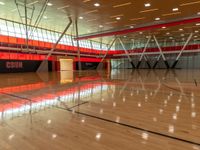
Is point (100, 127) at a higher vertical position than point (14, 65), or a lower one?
lower

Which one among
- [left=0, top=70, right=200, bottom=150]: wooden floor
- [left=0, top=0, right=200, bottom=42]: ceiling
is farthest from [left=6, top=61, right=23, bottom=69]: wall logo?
[left=0, top=70, right=200, bottom=150]: wooden floor

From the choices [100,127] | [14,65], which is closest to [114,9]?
[14,65]

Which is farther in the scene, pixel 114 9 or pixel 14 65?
pixel 14 65

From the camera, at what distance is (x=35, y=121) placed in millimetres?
4078

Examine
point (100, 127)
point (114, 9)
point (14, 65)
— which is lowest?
point (100, 127)

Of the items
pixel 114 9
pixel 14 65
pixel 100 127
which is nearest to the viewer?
pixel 100 127

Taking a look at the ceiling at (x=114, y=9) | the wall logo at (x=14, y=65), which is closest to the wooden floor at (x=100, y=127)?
the ceiling at (x=114, y=9)

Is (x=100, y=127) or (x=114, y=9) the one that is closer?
(x=100, y=127)

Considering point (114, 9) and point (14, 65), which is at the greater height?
point (114, 9)

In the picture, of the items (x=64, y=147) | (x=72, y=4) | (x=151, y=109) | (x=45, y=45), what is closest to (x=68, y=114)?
(x=64, y=147)

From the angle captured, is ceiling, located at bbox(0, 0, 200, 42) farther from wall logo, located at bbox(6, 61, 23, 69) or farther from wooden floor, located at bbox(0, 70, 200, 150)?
wooden floor, located at bbox(0, 70, 200, 150)

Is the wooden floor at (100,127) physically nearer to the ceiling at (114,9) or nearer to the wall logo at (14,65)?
the ceiling at (114,9)

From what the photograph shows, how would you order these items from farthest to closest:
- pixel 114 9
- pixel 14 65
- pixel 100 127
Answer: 1. pixel 14 65
2. pixel 114 9
3. pixel 100 127

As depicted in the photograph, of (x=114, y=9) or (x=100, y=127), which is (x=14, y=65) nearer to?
(x=114, y=9)
